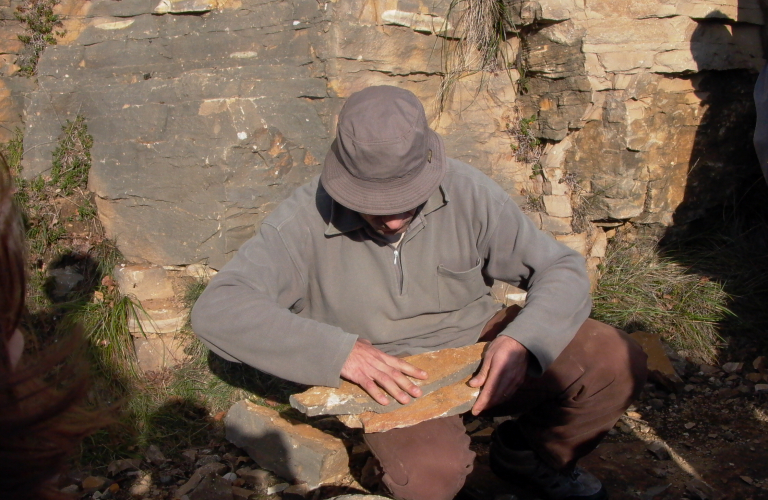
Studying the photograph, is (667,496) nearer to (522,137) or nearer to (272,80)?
(522,137)

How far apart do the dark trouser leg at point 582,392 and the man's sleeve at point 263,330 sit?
0.77m

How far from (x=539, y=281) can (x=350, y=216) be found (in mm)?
781

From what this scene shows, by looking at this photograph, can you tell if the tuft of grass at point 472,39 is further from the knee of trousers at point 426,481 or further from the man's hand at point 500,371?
the knee of trousers at point 426,481

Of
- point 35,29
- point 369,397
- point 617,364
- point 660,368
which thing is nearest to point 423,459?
point 369,397

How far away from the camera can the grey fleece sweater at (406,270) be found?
251 cm

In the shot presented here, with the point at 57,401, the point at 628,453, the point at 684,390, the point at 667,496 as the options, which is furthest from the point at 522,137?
the point at 57,401

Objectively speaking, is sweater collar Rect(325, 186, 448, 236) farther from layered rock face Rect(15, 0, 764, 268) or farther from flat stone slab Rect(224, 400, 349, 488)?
layered rock face Rect(15, 0, 764, 268)

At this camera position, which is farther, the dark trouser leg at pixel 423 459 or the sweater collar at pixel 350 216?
the sweater collar at pixel 350 216

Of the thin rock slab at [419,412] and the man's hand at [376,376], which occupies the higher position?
the man's hand at [376,376]

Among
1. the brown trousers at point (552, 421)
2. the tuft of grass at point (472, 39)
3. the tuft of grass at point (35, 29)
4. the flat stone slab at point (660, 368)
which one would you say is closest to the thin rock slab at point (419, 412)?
the brown trousers at point (552, 421)

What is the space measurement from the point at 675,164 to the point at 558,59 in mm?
1095

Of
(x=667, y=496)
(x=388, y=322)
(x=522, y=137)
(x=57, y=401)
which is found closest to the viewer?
(x=57, y=401)

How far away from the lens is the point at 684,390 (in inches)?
154

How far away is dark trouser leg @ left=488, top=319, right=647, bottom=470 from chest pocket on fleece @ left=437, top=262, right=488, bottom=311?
0.43 m
